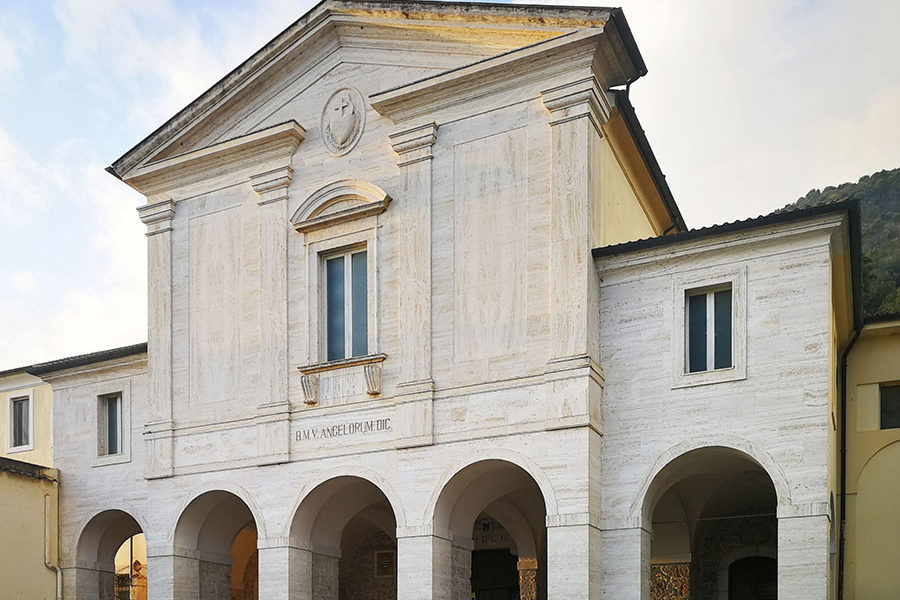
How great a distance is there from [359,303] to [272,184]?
2.71 metres

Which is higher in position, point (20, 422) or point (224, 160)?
point (224, 160)

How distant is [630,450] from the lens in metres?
15.2

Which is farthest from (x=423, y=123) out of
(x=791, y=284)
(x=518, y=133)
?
(x=791, y=284)

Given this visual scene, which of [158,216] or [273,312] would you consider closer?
[273,312]

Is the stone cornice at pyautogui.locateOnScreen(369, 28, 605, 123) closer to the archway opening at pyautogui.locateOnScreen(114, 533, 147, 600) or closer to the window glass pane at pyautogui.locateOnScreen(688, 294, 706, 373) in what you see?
the window glass pane at pyautogui.locateOnScreen(688, 294, 706, 373)

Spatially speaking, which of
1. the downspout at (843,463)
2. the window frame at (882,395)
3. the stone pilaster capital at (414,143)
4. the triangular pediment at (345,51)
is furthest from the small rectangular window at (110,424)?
the window frame at (882,395)

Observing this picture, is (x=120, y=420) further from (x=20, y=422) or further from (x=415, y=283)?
(x=20, y=422)

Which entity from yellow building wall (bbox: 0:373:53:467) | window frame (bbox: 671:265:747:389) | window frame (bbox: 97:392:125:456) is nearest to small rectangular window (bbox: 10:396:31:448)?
yellow building wall (bbox: 0:373:53:467)

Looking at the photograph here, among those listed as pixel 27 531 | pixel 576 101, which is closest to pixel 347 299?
pixel 576 101

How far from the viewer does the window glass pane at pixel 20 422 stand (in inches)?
1048

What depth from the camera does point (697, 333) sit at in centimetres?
1528

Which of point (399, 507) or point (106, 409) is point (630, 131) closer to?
point (399, 507)

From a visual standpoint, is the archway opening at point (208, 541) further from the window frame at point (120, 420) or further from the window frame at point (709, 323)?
the window frame at point (709, 323)

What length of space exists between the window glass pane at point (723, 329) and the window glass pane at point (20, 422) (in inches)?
733
